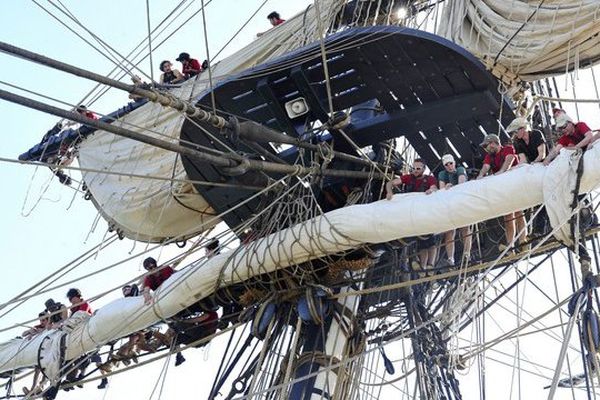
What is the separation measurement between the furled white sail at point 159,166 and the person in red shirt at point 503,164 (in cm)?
341

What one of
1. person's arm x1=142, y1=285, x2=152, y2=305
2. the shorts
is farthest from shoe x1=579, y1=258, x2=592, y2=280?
person's arm x1=142, y1=285, x2=152, y2=305

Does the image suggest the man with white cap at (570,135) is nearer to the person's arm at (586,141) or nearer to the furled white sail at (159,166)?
the person's arm at (586,141)

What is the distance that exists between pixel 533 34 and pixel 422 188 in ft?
6.95

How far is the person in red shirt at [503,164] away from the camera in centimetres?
708

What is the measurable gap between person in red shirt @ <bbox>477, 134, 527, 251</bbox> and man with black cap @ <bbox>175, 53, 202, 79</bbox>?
185 inches

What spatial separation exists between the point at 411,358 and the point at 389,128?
79.0 inches

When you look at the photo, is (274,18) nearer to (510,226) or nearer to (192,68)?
(192,68)

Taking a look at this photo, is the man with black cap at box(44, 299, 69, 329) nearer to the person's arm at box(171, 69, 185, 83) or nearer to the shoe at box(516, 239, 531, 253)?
the person's arm at box(171, 69, 185, 83)

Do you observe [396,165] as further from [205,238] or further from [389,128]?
[205,238]

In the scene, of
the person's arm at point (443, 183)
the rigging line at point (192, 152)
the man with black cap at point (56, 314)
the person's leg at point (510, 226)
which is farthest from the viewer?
the man with black cap at point (56, 314)

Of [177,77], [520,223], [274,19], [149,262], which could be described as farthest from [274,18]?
[520,223]

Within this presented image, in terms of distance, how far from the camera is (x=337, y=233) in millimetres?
7496

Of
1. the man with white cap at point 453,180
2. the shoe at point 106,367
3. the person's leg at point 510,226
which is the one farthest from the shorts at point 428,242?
the shoe at point 106,367

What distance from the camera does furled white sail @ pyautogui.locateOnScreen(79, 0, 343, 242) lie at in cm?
1032
